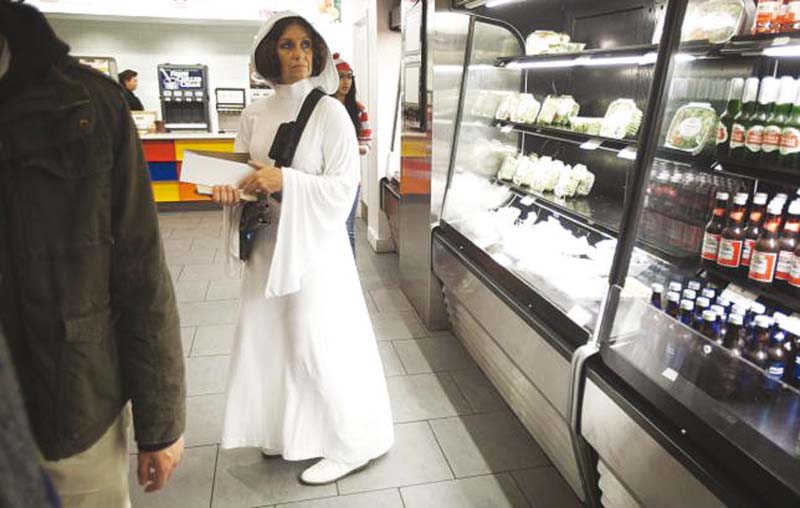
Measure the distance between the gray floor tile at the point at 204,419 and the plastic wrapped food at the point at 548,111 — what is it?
2.39 metres

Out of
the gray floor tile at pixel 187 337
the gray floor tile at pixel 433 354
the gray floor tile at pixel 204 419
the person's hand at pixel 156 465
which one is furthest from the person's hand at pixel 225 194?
the gray floor tile at pixel 187 337

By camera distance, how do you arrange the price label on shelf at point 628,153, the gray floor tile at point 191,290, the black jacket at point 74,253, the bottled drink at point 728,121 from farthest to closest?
the gray floor tile at point 191,290
the price label on shelf at point 628,153
the bottled drink at point 728,121
the black jacket at point 74,253

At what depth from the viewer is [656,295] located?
2.07 meters

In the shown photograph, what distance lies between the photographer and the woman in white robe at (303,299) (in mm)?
2135

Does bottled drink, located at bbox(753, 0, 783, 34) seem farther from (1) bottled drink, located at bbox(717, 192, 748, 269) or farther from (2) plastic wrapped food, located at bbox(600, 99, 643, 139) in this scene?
(2) plastic wrapped food, located at bbox(600, 99, 643, 139)

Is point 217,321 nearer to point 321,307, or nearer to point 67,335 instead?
point 321,307

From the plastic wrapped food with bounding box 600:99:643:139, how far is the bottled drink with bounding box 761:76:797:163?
0.85 meters

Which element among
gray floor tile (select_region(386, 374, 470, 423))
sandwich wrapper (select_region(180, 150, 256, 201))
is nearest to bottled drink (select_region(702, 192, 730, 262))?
gray floor tile (select_region(386, 374, 470, 423))

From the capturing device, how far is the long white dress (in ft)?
7.07

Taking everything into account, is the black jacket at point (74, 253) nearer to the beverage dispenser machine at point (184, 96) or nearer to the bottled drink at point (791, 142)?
the bottled drink at point (791, 142)

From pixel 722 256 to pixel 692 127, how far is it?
18.2 inches

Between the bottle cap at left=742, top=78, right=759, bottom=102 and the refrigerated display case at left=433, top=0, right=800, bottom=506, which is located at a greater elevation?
the bottle cap at left=742, top=78, right=759, bottom=102

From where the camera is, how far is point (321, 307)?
7.52 ft

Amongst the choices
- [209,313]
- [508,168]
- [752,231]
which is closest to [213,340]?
[209,313]
